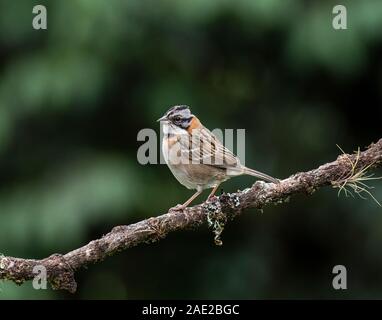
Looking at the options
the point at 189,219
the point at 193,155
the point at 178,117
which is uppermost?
the point at 178,117

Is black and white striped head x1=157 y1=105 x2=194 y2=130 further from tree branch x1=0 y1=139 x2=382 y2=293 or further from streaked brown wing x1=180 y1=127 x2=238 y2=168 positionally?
tree branch x1=0 y1=139 x2=382 y2=293

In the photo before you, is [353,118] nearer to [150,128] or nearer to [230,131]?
[230,131]

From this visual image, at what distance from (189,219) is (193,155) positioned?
132 cm

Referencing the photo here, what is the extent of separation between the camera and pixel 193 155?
267 inches

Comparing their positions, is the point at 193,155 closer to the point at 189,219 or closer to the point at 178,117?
the point at 178,117

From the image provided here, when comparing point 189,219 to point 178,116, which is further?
point 178,116

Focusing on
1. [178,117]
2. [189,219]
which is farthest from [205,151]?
→ [189,219]

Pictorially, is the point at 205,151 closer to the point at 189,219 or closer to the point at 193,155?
the point at 193,155

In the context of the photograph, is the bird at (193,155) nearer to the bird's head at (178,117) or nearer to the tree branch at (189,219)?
the bird's head at (178,117)

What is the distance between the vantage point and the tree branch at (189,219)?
16.8 ft

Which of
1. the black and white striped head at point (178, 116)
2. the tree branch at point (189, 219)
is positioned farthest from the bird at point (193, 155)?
the tree branch at point (189, 219)

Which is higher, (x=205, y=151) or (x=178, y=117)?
(x=178, y=117)

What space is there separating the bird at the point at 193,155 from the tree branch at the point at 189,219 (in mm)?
1144

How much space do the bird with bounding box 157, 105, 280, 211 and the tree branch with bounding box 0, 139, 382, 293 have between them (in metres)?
1.14
